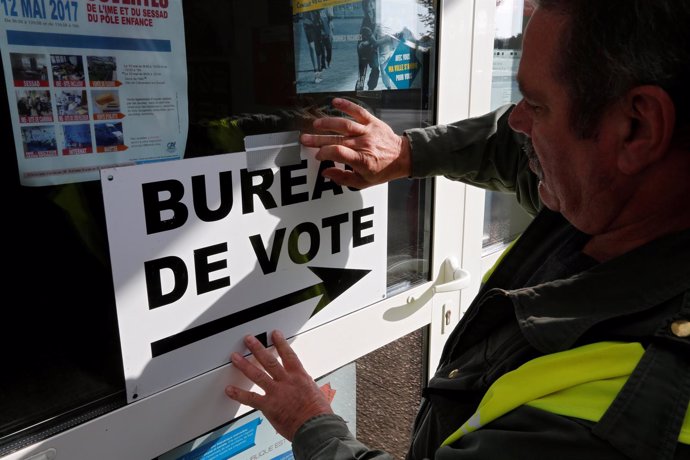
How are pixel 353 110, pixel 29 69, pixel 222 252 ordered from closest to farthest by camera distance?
pixel 29 69 → pixel 222 252 → pixel 353 110

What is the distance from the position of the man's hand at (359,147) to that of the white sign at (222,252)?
45 mm

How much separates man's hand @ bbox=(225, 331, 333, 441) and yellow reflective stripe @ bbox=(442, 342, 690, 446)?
0.40m

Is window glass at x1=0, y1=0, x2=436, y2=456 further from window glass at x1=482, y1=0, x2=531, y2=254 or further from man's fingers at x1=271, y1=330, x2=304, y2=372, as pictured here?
window glass at x1=482, y1=0, x2=531, y2=254

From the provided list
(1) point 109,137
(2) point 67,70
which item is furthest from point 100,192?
(2) point 67,70

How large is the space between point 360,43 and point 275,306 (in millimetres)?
627

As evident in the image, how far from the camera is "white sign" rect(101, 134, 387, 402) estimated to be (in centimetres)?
102

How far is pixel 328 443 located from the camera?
1.02 meters

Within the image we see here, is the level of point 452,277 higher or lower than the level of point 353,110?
lower

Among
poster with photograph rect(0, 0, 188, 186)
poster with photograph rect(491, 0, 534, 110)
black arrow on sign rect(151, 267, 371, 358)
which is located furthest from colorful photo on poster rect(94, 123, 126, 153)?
poster with photograph rect(491, 0, 534, 110)

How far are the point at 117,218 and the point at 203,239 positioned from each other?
180 mm

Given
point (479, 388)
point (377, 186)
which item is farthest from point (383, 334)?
point (479, 388)

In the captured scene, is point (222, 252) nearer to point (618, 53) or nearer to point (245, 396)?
point (245, 396)

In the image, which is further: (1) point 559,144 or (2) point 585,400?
(1) point 559,144

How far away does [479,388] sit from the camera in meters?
0.95
